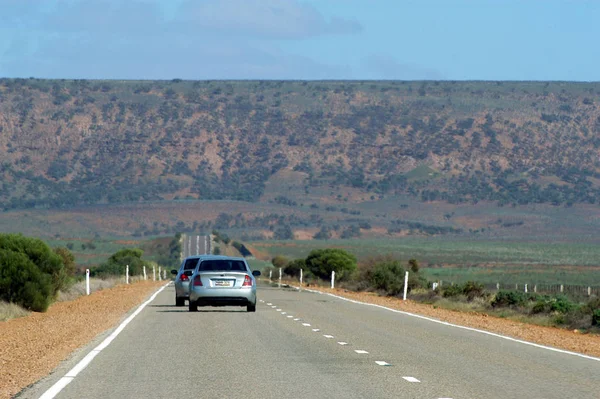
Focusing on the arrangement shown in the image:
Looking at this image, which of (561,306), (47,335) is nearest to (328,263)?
(561,306)

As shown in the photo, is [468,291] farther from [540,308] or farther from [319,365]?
[319,365]

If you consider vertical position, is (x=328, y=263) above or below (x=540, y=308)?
below

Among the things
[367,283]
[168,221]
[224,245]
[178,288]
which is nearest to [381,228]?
[168,221]

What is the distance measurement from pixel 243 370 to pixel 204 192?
180 m

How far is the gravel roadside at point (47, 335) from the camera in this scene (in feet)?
52.4

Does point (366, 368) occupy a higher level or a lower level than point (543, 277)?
higher

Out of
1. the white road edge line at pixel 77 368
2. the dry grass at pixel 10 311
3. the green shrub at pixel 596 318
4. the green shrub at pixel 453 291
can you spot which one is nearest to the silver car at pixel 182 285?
the dry grass at pixel 10 311

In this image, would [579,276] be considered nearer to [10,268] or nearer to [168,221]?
[10,268]

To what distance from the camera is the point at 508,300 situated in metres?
38.1

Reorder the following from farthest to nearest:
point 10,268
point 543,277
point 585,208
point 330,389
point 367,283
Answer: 1. point 585,208
2. point 543,277
3. point 367,283
4. point 10,268
5. point 330,389

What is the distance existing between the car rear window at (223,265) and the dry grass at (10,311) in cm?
471

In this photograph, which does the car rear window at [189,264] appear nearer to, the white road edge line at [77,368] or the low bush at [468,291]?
the low bush at [468,291]

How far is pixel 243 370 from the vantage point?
16250mm

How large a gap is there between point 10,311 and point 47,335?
8.43 metres
